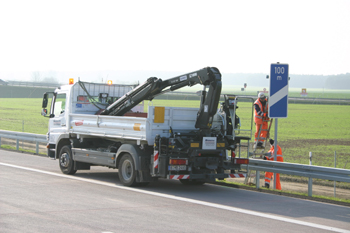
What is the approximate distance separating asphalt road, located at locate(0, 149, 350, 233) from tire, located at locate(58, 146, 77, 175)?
85cm

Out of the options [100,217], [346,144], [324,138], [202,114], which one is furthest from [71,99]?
[324,138]

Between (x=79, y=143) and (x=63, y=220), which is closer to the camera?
(x=63, y=220)

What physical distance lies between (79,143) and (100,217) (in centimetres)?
597

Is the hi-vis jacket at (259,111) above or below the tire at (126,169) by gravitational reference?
above

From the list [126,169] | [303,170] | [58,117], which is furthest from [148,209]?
[58,117]

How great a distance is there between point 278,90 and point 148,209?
469 centimetres

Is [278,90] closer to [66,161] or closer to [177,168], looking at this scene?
[177,168]

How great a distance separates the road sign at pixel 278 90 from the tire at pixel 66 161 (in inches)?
234

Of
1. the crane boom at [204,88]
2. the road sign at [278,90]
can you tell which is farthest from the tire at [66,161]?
the road sign at [278,90]

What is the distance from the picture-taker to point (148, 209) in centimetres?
903

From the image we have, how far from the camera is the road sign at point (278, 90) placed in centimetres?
1169

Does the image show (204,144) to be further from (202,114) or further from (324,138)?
(324,138)

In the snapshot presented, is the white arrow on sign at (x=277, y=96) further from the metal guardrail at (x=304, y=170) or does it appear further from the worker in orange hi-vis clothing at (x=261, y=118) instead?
the metal guardrail at (x=304, y=170)

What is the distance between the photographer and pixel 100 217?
815cm
